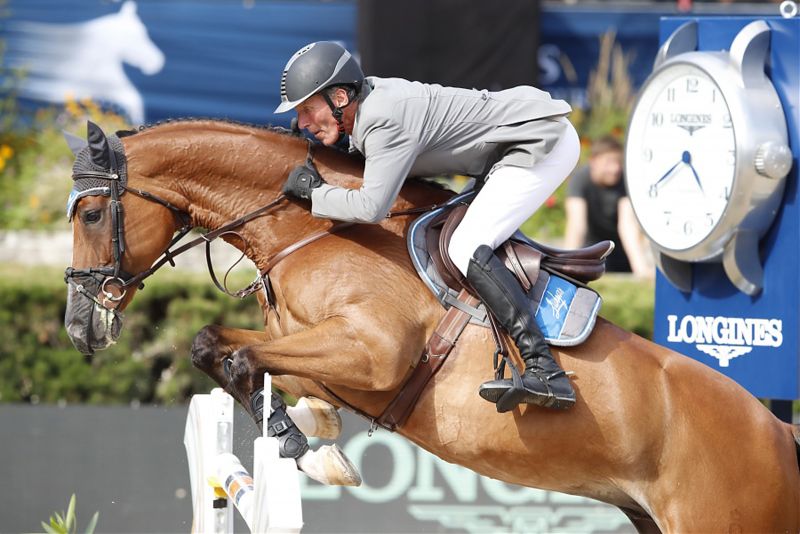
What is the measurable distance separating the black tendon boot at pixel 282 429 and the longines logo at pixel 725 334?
241cm

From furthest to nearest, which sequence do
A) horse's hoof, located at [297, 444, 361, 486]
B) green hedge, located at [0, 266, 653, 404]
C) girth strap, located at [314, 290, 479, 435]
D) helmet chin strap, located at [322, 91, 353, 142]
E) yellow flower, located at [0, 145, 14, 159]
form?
yellow flower, located at [0, 145, 14, 159] < green hedge, located at [0, 266, 653, 404] < girth strap, located at [314, 290, 479, 435] < helmet chin strap, located at [322, 91, 353, 142] < horse's hoof, located at [297, 444, 361, 486]

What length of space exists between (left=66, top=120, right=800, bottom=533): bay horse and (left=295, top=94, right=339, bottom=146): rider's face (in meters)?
0.20

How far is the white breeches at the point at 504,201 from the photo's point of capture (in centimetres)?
464

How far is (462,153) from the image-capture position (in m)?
4.72

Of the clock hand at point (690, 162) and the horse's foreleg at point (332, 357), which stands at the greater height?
the clock hand at point (690, 162)

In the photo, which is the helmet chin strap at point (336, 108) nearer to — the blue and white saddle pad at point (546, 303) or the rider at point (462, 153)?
the rider at point (462, 153)

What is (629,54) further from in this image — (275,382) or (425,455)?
(275,382)

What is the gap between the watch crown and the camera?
550cm

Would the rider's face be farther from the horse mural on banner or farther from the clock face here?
the horse mural on banner

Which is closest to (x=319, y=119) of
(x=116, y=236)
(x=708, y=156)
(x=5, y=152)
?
(x=116, y=236)

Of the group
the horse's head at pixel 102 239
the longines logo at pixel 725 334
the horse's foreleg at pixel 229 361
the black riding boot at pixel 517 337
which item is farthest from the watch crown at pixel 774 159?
the horse's head at pixel 102 239

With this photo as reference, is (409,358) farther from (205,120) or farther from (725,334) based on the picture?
(725,334)

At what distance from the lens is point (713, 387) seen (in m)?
4.93

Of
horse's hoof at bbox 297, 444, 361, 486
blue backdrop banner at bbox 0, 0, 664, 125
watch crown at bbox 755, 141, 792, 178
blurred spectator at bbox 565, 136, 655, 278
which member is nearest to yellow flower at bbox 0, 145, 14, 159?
blue backdrop banner at bbox 0, 0, 664, 125
